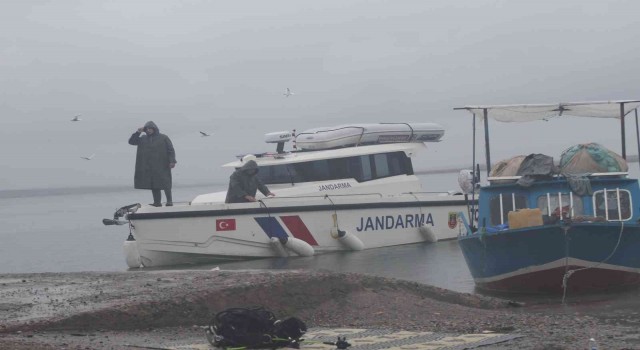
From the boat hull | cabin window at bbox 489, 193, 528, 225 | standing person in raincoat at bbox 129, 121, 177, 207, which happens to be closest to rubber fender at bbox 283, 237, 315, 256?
the boat hull

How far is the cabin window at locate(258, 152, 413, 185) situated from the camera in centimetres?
2422

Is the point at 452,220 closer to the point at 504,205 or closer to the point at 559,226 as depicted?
the point at 504,205

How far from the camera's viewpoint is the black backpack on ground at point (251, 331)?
29.9ft

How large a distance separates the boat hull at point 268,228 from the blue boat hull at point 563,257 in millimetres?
6551

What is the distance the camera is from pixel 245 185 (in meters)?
22.3

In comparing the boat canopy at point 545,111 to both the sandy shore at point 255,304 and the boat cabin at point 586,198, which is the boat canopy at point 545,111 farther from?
the sandy shore at point 255,304

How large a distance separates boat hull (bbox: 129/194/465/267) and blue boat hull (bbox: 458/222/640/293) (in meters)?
6.55

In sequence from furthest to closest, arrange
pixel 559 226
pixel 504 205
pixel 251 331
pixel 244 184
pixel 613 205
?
1. pixel 244 184
2. pixel 504 205
3. pixel 613 205
4. pixel 559 226
5. pixel 251 331

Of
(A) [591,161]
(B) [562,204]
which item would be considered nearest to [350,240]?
(A) [591,161]

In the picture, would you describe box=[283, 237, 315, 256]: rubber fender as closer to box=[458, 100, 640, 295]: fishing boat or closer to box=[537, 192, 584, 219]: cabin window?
box=[458, 100, 640, 295]: fishing boat

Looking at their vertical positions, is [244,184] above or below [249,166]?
below

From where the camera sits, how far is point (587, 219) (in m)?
15.9

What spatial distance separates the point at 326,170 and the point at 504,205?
7.94 meters

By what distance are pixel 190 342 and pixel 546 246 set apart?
769cm
